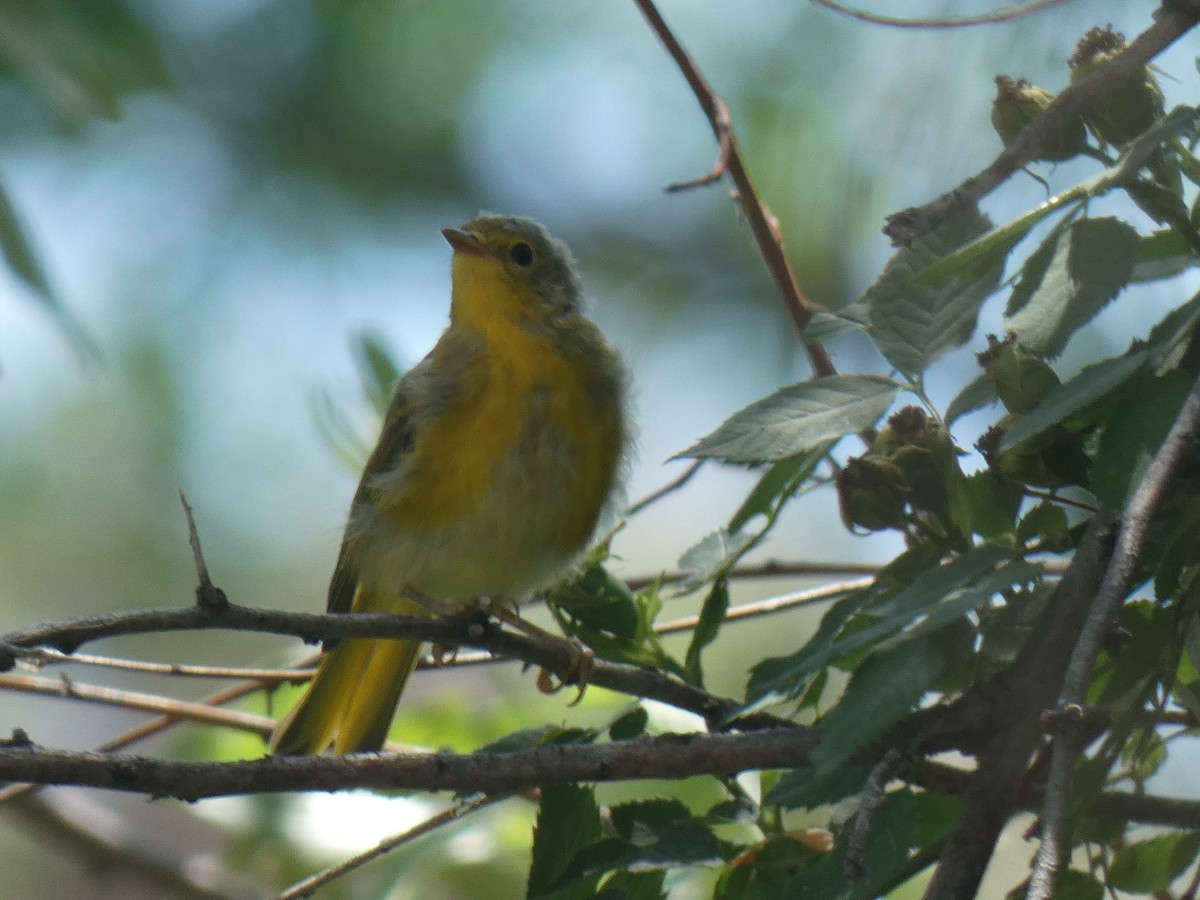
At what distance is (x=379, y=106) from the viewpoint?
5.89m

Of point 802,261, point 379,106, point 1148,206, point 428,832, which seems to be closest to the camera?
point 1148,206

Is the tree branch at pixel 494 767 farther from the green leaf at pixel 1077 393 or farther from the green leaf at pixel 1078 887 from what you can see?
the green leaf at pixel 1077 393

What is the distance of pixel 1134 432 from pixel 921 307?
16.3 inches

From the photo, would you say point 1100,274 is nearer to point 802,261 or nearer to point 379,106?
point 802,261

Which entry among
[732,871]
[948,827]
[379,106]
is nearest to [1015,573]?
[948,827]

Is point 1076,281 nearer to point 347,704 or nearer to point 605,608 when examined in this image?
point 605,608

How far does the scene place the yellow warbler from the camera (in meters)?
3.40

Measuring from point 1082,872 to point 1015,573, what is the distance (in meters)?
0.58

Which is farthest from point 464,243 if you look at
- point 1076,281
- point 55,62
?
point 1076,281

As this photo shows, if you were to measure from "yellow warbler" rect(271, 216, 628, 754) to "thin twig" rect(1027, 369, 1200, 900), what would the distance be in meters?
2.10

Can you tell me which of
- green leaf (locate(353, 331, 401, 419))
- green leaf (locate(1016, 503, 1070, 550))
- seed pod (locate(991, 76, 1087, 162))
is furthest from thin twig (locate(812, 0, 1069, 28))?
green leaf (locate(353, 331, 401, 419))

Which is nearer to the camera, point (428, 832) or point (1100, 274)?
point (1100, 274)

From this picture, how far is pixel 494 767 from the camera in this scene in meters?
1.88

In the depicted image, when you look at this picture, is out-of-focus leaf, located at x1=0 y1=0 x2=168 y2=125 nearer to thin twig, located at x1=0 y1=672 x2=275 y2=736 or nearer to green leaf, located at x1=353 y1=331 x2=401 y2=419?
green leaf, located at x1=353 y1=331 x2=401 y2=419
